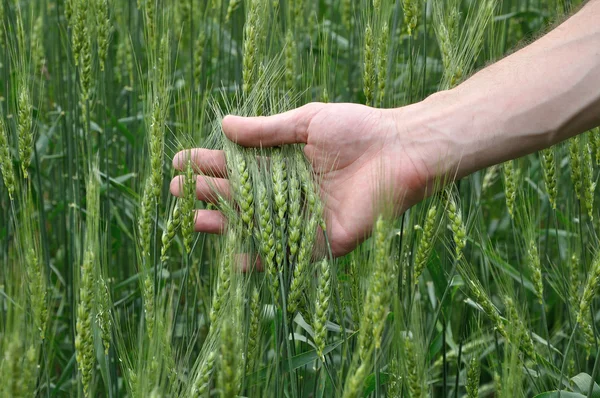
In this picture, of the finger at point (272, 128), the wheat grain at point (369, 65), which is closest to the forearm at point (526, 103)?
the wheat grain at point (369, 65)

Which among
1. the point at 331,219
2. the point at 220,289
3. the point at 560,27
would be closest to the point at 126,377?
the point at 220,289

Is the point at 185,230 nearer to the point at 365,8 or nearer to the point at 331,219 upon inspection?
the point at 331,219

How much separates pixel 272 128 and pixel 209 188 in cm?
17

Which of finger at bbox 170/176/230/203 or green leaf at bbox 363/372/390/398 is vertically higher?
finger at bbox 170/176/230/203

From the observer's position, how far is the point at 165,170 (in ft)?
6.98

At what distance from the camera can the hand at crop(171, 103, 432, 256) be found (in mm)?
1480

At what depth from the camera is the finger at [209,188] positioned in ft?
4.55

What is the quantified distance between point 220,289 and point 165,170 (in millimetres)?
1041

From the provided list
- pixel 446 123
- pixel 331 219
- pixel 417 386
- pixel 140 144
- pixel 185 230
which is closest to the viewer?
pixel 417 386

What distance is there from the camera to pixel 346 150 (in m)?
1.55

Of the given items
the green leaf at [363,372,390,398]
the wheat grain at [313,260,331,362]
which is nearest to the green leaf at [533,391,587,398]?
the green leaf at [363,372,390,398]

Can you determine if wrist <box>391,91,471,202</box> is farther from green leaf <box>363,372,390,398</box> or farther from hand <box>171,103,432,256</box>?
green leaf <box>363,372,390,398</box>

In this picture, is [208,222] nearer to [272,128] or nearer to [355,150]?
→ [272,128]

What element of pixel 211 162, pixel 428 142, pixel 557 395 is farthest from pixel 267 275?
pixel 557 395
